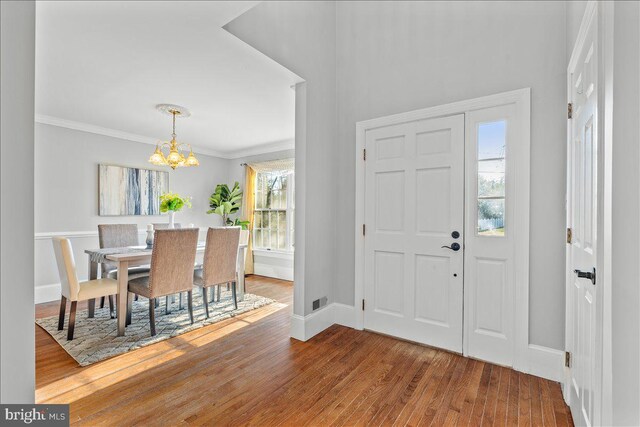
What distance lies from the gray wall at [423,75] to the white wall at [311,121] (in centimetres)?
1

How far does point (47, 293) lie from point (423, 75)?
540 cm

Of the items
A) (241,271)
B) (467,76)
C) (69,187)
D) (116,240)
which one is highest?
(467,76)

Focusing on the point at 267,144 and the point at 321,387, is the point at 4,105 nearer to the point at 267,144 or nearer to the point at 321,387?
the point at 321,387

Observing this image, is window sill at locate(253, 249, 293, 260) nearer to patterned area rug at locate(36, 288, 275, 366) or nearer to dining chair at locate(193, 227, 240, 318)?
patterned area rug at locate(36, 288, 275, 366)

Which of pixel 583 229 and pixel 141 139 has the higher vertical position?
pixel 141 139

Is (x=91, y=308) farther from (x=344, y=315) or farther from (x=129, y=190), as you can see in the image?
(x=344, y=315)

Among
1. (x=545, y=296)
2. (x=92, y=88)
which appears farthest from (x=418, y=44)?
(x=92, y=88)

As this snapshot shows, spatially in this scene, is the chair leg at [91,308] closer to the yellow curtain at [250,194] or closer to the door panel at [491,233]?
the yellow curtain at [250,194]

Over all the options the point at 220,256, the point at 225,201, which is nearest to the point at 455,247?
the point at 220,256

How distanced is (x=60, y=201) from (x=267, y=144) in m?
3.29

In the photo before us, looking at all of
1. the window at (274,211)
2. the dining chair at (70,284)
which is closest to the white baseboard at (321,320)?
the dining chair at (70,284)

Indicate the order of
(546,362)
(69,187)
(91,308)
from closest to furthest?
(546,362), (91,308), (69,187)

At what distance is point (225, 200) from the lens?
6203 mm

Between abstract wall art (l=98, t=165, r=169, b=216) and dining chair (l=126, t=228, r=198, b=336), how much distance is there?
2.25 metres
